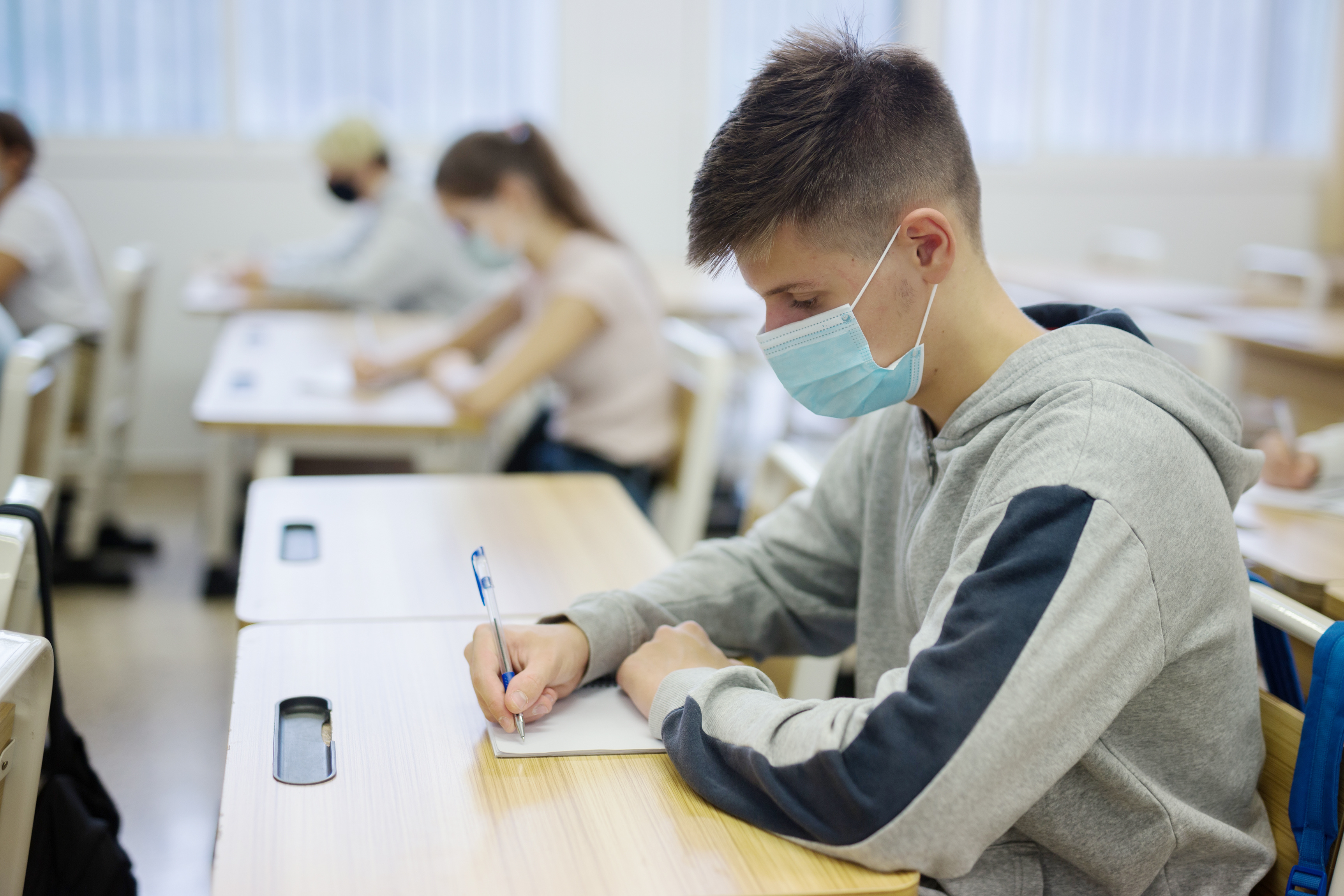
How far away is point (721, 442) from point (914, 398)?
3.60m

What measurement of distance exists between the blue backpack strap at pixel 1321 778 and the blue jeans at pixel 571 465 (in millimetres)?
1653

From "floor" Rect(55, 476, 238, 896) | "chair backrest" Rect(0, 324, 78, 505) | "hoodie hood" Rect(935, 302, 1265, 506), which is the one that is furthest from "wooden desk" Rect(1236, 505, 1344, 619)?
"chair backrest" Rect(0, 324, 78, 505)

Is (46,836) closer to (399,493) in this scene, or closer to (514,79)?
(399,493)

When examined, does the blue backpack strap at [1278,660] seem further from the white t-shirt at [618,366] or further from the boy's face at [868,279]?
the white t-shirt at [618,366]

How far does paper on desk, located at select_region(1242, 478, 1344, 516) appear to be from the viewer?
1.79 metres

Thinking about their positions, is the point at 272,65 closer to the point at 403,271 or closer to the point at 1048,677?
the point at 403,271

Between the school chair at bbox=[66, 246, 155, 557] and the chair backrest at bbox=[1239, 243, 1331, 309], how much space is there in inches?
138

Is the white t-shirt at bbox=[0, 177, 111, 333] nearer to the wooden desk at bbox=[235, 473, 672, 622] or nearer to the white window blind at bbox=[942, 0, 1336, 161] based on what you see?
the wooden desk at bbox=[235, 473, 672, 622]

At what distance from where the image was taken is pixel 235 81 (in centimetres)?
471

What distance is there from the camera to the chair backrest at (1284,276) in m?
4.07

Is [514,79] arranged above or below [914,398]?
above

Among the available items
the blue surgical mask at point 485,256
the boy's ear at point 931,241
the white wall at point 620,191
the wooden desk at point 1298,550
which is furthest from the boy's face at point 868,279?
the white wall at point 620,191

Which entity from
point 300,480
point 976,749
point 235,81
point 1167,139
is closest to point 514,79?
point 235,81

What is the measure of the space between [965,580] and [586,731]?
1.22ft
